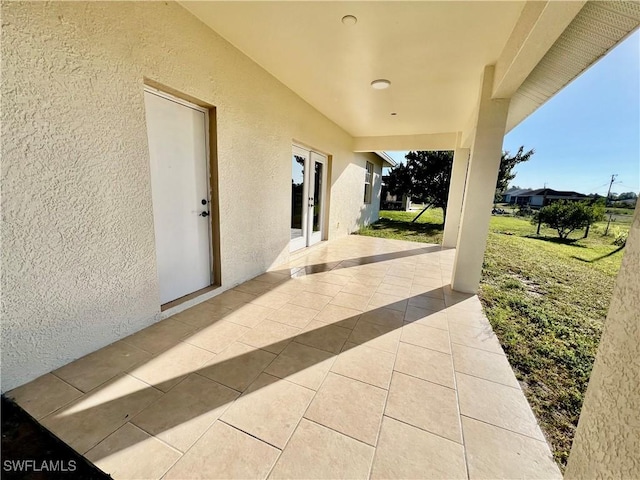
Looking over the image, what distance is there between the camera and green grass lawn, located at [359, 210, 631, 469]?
1.71 m

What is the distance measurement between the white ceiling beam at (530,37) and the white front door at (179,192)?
302 centimetres

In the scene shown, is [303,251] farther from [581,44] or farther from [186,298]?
[581,44]

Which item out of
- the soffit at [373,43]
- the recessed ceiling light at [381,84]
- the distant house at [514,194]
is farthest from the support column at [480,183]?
the distant house at [514,194]

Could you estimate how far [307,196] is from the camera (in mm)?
5398

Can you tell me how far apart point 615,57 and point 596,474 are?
3.68 meters

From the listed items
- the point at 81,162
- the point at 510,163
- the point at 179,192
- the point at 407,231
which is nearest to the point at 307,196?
the point at 179,192

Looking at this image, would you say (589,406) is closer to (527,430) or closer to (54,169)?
(527,430)

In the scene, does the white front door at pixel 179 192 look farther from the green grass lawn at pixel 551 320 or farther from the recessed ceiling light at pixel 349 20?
the green grass lawn at pixel 551 320

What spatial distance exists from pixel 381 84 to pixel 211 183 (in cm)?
275

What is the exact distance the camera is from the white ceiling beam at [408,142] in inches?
249

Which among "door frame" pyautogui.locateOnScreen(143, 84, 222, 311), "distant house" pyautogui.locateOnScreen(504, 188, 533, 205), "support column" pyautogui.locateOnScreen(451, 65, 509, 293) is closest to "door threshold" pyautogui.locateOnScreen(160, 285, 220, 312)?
"door frame" pyautogui.locateOnScreen(143, 84, 222, 311)

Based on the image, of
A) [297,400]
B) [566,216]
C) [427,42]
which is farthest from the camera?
[566,216]

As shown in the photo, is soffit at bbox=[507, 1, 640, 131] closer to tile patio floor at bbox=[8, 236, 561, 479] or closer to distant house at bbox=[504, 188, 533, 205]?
tile patio floor at bbox=[8, 236, 561, 479]

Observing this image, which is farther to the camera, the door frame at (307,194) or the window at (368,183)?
the window at (368,183)
